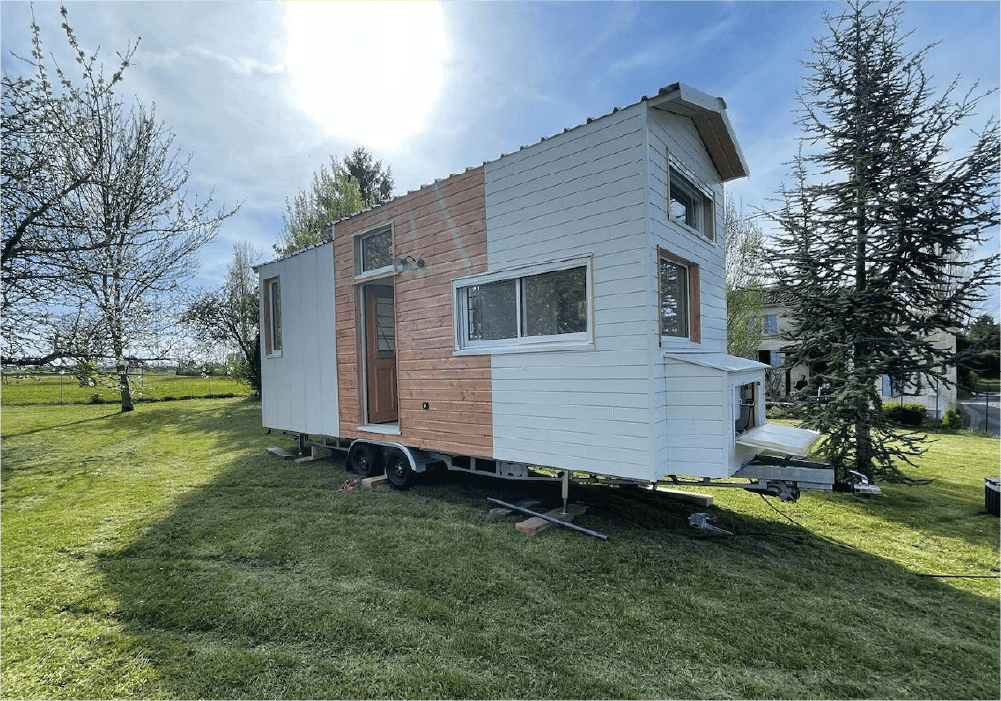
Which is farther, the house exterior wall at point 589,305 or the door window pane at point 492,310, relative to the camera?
the door window pane at point 492,310

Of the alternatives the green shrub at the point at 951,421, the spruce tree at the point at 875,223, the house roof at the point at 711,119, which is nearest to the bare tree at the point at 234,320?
the house roof at the point at 711,119

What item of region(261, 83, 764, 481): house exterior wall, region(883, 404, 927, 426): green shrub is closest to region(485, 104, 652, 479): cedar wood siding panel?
region(261, 83, 764, 481): house exterior wall

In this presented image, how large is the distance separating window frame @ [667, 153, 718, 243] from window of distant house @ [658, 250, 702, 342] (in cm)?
42

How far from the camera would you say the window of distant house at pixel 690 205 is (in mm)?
4948

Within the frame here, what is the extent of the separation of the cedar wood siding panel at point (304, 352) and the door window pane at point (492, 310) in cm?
298

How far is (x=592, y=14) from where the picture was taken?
6.30 meters

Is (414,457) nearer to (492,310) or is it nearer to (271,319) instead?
(492,310)

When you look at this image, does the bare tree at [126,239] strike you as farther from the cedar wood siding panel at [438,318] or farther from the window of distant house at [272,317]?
the cedar wood siding panel at [438,318]

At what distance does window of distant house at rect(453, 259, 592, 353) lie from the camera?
4.68 m

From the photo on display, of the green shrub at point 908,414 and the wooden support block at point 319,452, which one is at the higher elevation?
the wooden support block at point 319,452

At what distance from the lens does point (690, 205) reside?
5523mm

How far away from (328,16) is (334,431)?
20.1 feet

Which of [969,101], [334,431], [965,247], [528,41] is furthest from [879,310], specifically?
[334,431]

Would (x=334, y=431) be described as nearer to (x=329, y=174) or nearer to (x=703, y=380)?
(x=703, y=380)
